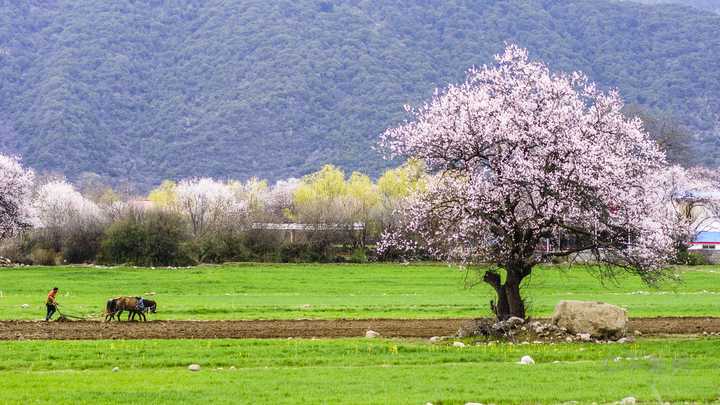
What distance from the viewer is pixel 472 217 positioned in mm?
28719

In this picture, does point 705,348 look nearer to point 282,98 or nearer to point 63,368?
point 63,368

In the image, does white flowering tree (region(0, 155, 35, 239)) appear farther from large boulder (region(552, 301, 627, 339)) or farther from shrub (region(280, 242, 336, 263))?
large boulder (region(552, 301, 627, 339))

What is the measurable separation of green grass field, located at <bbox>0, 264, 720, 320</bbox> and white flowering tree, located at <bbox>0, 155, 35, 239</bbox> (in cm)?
464

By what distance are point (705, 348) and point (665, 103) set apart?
585 feet

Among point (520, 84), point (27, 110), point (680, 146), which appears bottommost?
point (520, 84)

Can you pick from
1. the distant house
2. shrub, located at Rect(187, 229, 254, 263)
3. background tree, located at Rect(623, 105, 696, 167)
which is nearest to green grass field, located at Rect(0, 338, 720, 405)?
shrub, located at Rect(187, 229, 254, 263)

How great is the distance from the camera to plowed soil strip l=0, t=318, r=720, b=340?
2905cm

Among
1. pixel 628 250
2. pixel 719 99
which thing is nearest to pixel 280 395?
pixel 628 250

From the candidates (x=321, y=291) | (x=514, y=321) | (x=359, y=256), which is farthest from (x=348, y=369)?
(x=359, y=256)

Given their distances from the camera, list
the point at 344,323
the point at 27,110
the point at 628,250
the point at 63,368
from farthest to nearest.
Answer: the point at 27,110
the point at 344,323
the point at 628,250
the point at 63,368

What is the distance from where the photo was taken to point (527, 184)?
28.2 m

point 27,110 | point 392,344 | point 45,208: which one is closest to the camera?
point 392,344

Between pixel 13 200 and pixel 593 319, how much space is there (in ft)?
203

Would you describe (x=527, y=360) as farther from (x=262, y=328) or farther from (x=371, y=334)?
(x=262, y=328)
